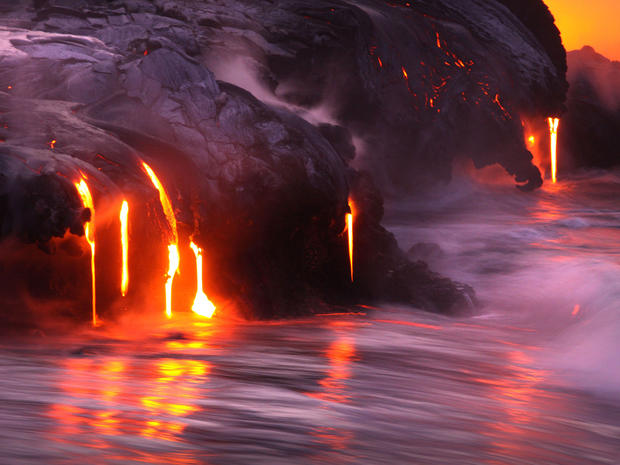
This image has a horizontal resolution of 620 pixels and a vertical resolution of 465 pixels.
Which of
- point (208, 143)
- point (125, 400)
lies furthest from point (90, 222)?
point (125, 400)

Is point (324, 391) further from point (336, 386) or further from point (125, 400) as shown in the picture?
point (125, 400)

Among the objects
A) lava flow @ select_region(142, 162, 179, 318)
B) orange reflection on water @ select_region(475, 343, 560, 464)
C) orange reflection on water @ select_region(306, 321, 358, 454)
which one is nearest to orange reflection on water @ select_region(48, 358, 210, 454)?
orange reflection on water @ select_region(306, 321, 358, 454)

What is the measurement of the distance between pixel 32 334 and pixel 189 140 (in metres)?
2.92

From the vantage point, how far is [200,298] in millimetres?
8367

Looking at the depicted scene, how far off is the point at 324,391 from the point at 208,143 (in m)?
4.42

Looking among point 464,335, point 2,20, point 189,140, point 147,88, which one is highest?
point 2,20

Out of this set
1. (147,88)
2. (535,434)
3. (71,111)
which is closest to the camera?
(535,434)

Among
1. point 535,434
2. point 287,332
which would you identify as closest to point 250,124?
point 287,332

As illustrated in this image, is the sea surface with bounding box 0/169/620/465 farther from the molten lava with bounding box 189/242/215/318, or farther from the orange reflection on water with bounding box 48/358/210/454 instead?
the molten lava with bounding box 189/242/215/318

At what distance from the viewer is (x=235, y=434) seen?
11.6ft

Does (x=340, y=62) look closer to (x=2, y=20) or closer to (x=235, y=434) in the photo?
(x=2, y=20)

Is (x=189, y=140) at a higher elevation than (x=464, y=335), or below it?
higher

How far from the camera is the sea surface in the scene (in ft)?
11.1

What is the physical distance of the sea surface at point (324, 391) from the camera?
338 centimetres
